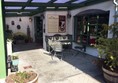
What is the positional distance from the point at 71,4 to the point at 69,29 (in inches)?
84.6

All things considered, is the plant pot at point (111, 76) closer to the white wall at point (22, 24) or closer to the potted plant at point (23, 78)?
the potted plant at point (23, 78)

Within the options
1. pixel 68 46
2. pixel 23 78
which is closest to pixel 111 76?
pixel 23 78

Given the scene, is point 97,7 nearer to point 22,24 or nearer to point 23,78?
point 23,78

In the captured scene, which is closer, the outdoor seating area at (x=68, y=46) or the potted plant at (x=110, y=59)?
the potted plant at (x=110, y=59)

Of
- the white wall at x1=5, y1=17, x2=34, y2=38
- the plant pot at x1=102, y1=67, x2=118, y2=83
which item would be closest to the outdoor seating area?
the plant pot at x1=102, y1=67, x2=118, y2=83

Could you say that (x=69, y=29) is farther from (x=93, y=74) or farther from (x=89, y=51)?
(x=93, y=74)

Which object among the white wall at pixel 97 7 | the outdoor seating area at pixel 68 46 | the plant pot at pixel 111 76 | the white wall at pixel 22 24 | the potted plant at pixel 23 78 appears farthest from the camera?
the white wall at pixel 22 24

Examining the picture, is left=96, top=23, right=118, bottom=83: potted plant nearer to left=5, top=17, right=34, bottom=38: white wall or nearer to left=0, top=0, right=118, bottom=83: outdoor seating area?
left=0, top=0, right=118, bottom=83: outdoor seating area

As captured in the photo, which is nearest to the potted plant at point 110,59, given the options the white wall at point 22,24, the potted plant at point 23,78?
the potted plant at point 23,78

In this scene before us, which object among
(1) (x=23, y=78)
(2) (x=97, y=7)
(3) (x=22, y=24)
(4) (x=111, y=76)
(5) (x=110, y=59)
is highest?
(2) (x=97, y=7)

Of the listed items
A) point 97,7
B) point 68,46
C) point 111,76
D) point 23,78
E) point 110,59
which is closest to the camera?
point 23,78

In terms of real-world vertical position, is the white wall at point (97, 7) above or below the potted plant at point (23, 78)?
above

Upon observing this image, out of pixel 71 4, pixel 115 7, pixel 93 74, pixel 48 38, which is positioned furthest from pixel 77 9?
pixel 93 74

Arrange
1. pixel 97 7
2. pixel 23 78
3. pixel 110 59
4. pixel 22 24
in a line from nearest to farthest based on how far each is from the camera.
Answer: pixel 23 78, pixel 110 59, pixel 97 7, pixel 22 24
